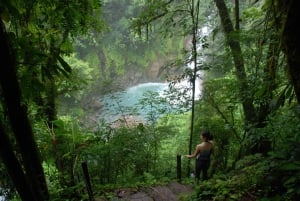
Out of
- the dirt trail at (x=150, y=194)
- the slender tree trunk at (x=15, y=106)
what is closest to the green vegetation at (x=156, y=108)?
the slender tree trunk at (x=15, y=106)

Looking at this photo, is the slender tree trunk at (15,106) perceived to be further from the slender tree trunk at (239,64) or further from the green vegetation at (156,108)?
the slender tree trunk at (239,64)

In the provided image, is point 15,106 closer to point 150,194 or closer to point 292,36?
point 292,36

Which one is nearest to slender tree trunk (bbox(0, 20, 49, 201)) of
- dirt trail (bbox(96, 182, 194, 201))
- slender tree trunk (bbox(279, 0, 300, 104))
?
slender tree trunk (bbox(279, 0, 300, 104))

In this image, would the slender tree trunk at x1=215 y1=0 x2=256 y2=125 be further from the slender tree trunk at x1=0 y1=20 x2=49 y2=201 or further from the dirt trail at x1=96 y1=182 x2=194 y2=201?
the slender tree trunk at x1=0 y1=20 x2=49 y2=201

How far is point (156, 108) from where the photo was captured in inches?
311

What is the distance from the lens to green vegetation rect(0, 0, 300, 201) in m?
1.92

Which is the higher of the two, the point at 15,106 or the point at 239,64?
the point at 239,64

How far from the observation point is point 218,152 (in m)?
7.95

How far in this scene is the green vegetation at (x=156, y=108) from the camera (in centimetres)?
192

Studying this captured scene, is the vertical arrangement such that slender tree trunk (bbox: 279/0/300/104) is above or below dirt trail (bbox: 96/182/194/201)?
above

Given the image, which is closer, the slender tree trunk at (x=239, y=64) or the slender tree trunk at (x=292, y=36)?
the slender tree trunk at (x=292, y=36)

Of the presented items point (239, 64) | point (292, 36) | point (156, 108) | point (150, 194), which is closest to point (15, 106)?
point (292, 36)

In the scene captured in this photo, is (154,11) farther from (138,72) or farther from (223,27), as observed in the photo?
(138,72)

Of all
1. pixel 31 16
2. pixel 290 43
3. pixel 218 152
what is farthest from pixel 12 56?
pixel 218 152
